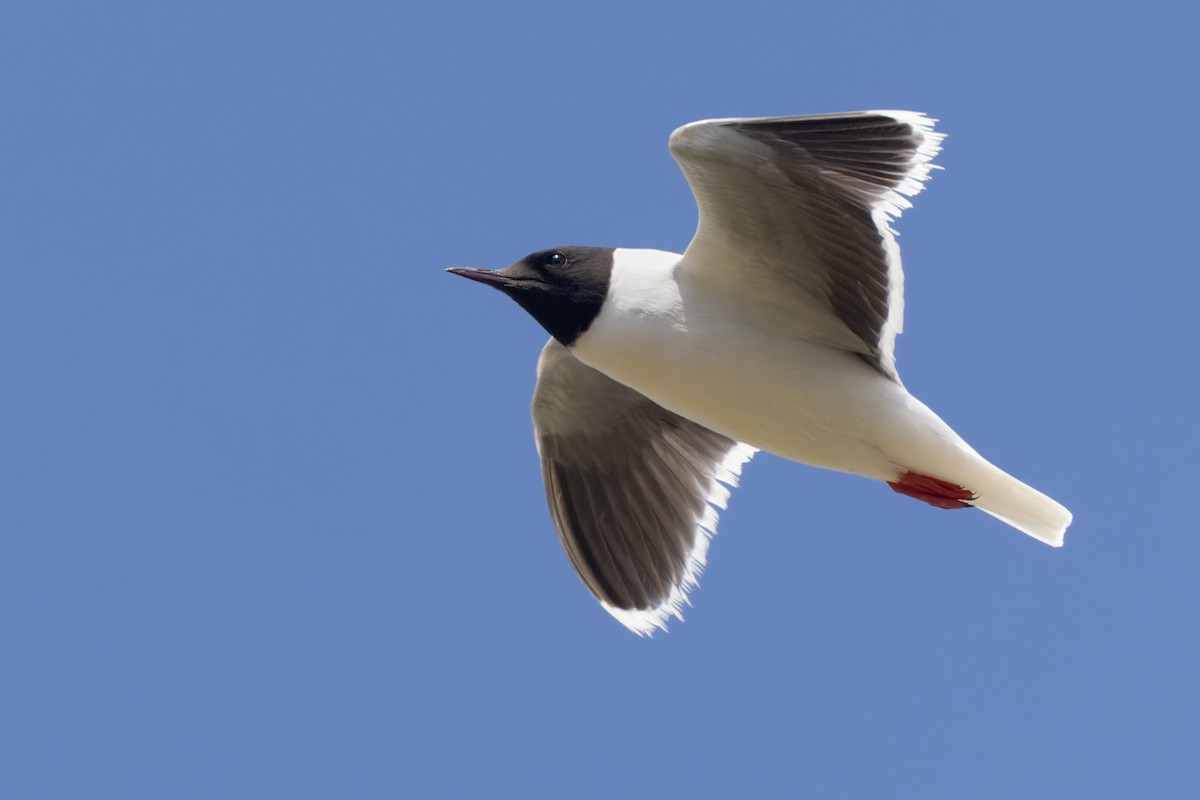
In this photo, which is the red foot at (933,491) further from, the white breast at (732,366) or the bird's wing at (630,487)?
the bird's wing at (630,487)

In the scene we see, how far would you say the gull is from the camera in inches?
299

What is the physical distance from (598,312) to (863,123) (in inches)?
57.3

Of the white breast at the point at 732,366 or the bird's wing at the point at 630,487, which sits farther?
the bird's wing at the point at 630,487

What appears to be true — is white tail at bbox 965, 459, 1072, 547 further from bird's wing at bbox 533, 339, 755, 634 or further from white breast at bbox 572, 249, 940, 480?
bird's wing at bbox 533, 339, 755, 634

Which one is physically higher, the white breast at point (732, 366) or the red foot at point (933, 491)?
the white breast at point (732, 366)

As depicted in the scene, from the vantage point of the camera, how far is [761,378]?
8.23 m

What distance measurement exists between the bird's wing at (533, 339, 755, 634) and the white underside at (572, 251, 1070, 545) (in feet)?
3.79

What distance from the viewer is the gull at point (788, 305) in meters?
7.60

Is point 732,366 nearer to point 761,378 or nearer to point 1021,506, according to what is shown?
point 761,378

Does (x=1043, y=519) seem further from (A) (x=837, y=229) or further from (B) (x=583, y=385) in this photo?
(B) (x=583, y=385)

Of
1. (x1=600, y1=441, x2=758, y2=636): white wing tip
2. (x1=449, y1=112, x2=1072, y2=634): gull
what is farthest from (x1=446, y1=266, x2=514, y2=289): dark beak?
(x1=600, y1=441, x2=758, y2=636): white wing tip

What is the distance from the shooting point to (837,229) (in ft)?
25.8

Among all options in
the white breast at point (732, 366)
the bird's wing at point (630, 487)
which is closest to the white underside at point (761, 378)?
the white breast at point (732, 366)

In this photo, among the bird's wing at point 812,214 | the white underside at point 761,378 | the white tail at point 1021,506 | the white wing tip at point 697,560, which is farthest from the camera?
the white wing tip at point 697,560
